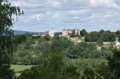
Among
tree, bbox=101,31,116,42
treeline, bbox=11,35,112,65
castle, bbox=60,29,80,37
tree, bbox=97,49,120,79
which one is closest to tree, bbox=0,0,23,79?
tree, bbox=97,49,120,79

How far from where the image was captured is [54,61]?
82.5ft

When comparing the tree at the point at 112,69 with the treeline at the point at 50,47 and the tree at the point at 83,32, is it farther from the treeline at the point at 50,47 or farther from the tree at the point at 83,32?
the tree at the point at 83,32

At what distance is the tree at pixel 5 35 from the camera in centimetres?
1752

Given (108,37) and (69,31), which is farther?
(69,31)

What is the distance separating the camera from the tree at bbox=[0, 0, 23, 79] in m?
17.5

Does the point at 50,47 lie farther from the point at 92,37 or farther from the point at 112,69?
the point at 112,69

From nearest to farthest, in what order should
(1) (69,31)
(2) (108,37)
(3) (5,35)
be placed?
(3) (5,35), (2) (108,37), (1) (69,31)

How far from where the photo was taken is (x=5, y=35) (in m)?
18.1

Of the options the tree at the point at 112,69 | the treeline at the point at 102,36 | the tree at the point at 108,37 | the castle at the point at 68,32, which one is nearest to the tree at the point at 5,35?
the tree at the point at 112,69

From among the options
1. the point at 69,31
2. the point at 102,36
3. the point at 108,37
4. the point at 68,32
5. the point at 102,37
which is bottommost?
the point at 108,37

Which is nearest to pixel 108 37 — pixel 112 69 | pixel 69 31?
pixel 69 31

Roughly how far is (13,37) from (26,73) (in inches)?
320

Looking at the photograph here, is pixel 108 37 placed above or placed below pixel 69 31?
below

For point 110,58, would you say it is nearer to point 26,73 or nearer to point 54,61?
point 54,61
